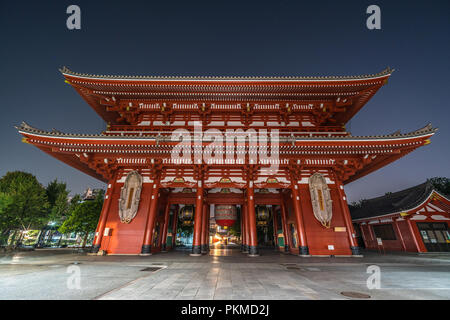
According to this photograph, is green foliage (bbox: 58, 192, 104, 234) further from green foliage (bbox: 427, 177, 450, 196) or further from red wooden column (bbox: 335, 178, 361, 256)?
green foliage (bbox: 427, 177, 450, 196)

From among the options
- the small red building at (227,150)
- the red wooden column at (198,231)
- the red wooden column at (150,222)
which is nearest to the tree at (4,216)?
the small red building at (227,150)

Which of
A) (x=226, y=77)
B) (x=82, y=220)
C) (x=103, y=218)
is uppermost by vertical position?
(x=226, y=77)

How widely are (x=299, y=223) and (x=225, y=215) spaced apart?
6.23 m

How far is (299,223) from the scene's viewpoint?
41.1 ft

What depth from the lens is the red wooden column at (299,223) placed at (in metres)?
12.1

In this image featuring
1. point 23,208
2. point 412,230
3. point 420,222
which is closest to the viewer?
point 412,230

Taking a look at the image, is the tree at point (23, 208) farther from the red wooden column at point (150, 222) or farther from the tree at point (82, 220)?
the red wooden column at point (150, 222)

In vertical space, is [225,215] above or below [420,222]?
above

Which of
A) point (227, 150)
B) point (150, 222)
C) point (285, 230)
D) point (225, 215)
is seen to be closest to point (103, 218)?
point (150, 222)

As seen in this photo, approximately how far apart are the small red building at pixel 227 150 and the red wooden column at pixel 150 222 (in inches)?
2.7

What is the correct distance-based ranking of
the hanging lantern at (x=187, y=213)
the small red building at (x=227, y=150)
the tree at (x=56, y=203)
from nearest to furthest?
1. the small red building at (x=227, y=150)
2. the hanging lantern at (x=187, y=213)
3. the tree at (x=56, y=203)

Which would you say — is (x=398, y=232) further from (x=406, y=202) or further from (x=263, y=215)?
(x=263, y=215)
